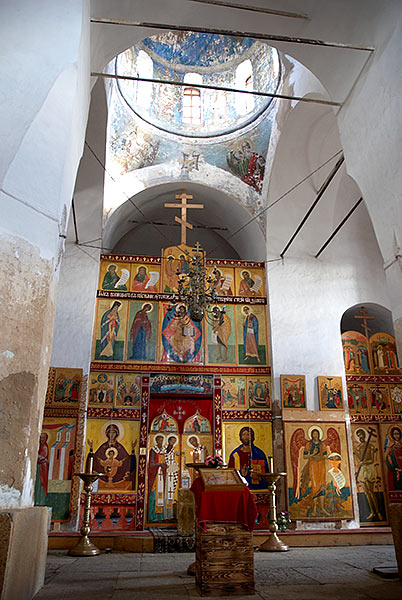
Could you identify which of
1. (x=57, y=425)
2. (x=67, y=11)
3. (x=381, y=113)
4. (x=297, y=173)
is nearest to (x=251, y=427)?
(x=57, y=425)

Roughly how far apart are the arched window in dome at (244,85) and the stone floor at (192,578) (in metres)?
10.2

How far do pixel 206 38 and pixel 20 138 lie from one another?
1021cm

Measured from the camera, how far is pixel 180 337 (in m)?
10.9

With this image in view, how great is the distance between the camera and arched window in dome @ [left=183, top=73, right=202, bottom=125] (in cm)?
1291

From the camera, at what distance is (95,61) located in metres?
6.39

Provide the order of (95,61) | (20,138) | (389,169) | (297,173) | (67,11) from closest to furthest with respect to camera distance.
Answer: (20,138)
(67,11)
(389,169)
(95,61)
(297,173)

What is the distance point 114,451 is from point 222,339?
133 inches

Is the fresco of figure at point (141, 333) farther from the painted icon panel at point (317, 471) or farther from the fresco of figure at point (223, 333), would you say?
the painted icon panel at point (317, 471)

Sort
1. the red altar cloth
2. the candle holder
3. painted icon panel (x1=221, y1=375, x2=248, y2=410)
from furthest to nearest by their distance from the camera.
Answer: painted icon panel (x1=221, y1=375, x2=248, y2=410), the candle holder, the red altar cloth

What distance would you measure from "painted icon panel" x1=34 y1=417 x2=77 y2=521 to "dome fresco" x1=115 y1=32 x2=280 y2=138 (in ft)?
24.5

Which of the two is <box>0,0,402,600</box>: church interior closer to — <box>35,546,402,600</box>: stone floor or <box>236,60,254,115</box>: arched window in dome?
<box>236,60,254,115</box>: arched window in dome

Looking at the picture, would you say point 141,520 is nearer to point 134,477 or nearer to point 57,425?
point 134,477

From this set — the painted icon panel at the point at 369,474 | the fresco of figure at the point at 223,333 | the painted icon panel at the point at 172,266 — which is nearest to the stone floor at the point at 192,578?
the painted icon panel at the point at 369,474

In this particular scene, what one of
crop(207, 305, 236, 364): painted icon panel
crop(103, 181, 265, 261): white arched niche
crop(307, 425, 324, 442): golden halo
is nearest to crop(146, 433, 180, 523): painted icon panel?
crop(207, 305, 236, 364): painted icon panel
